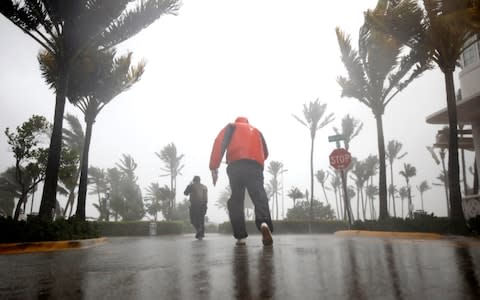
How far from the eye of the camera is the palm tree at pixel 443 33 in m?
9.76

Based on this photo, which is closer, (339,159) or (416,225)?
(416,225)

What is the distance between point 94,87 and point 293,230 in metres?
14.7

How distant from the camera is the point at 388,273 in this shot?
187 cm

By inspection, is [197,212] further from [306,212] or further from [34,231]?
[306,212]

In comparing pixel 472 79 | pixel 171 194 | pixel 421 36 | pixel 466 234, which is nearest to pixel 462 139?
pixel 472 79

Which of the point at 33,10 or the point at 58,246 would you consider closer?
the point at 58,246

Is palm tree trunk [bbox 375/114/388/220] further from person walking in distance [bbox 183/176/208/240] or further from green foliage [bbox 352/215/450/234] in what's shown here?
person walking in distance [bbox 183/176/208/240]

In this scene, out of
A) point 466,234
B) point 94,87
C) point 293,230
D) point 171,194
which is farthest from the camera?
point 171,194

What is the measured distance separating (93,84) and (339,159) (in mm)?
9288

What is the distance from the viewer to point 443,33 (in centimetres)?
1009

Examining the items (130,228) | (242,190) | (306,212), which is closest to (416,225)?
(242,190)

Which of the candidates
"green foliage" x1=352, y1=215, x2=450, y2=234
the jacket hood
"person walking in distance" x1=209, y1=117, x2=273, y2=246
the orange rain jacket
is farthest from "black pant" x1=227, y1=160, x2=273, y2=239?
"green foliage" x1=352, y1=215, x2=450, y2=234

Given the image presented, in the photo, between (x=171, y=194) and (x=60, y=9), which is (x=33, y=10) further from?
(x=171, y=194)

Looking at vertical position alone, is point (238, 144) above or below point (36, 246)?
above
